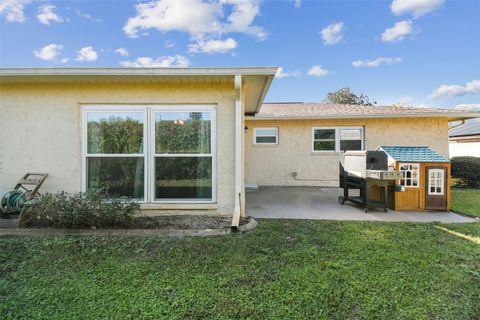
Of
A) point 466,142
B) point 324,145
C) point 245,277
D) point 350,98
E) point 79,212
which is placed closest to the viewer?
point 245,277

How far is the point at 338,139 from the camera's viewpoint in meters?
10.0

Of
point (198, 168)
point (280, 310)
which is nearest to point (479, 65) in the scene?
point (198, 168)

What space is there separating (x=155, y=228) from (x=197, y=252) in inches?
51.3

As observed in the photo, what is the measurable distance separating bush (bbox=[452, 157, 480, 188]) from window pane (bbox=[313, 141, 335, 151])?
542 centimetres

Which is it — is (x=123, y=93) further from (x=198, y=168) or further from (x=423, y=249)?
(x=423, y=249)

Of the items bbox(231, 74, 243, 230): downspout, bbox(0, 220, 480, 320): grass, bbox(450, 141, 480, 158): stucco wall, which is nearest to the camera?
bbox(0, 220, 480, 320): grass

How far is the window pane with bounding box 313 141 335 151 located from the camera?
10.1 m

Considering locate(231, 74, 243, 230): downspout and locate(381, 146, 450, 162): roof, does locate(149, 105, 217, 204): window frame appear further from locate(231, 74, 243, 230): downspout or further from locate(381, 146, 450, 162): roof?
locate(381, 146, 450, 162): roof

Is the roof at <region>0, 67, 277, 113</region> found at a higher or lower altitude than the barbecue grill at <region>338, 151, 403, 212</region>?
higher

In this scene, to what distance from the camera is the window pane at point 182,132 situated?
5191mm

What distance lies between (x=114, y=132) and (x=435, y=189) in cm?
773

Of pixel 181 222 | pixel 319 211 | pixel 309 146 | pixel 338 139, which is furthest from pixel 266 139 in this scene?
pixel 181 222

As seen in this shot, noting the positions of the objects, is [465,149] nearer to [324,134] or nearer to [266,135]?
[324,134]

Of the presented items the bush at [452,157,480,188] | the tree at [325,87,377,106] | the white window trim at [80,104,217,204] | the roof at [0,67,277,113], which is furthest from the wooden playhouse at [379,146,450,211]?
the tree at [325,87,377,106]
